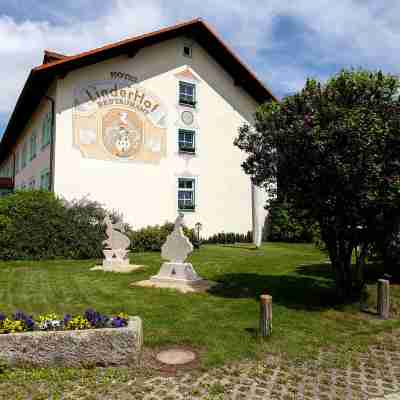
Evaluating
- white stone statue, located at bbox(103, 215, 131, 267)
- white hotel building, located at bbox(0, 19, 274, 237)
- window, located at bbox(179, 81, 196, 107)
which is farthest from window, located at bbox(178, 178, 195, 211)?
white stone statue, located at bbox(103, 215, 131, 267)

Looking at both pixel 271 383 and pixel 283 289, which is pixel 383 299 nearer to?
pixel 283 289

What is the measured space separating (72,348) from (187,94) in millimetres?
17299

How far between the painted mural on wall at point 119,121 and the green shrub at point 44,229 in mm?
3286

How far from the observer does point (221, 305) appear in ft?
24.5

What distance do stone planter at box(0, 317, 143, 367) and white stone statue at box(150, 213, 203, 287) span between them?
4441mm

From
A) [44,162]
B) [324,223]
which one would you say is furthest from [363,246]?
[44,162]

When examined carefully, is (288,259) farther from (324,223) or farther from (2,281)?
(2,281)

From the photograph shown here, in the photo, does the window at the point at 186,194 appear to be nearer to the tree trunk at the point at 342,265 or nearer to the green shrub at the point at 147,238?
the green shrub at the point at 147,238

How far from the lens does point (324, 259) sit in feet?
47.4

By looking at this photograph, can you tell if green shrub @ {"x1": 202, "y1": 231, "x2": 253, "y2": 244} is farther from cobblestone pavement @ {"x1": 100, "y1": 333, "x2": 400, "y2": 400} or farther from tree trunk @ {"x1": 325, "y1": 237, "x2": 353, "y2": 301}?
cobblestone pavement @ {"x1": 100, "y1": 333, "x2": 400, "y2": 400}

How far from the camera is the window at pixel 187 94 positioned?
19831 mm

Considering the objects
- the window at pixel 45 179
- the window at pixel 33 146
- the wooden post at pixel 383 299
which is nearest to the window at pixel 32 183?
the window at pixel 33 146

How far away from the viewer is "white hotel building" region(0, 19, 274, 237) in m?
16.7

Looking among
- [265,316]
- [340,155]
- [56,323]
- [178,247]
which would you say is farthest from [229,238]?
[56,323]
